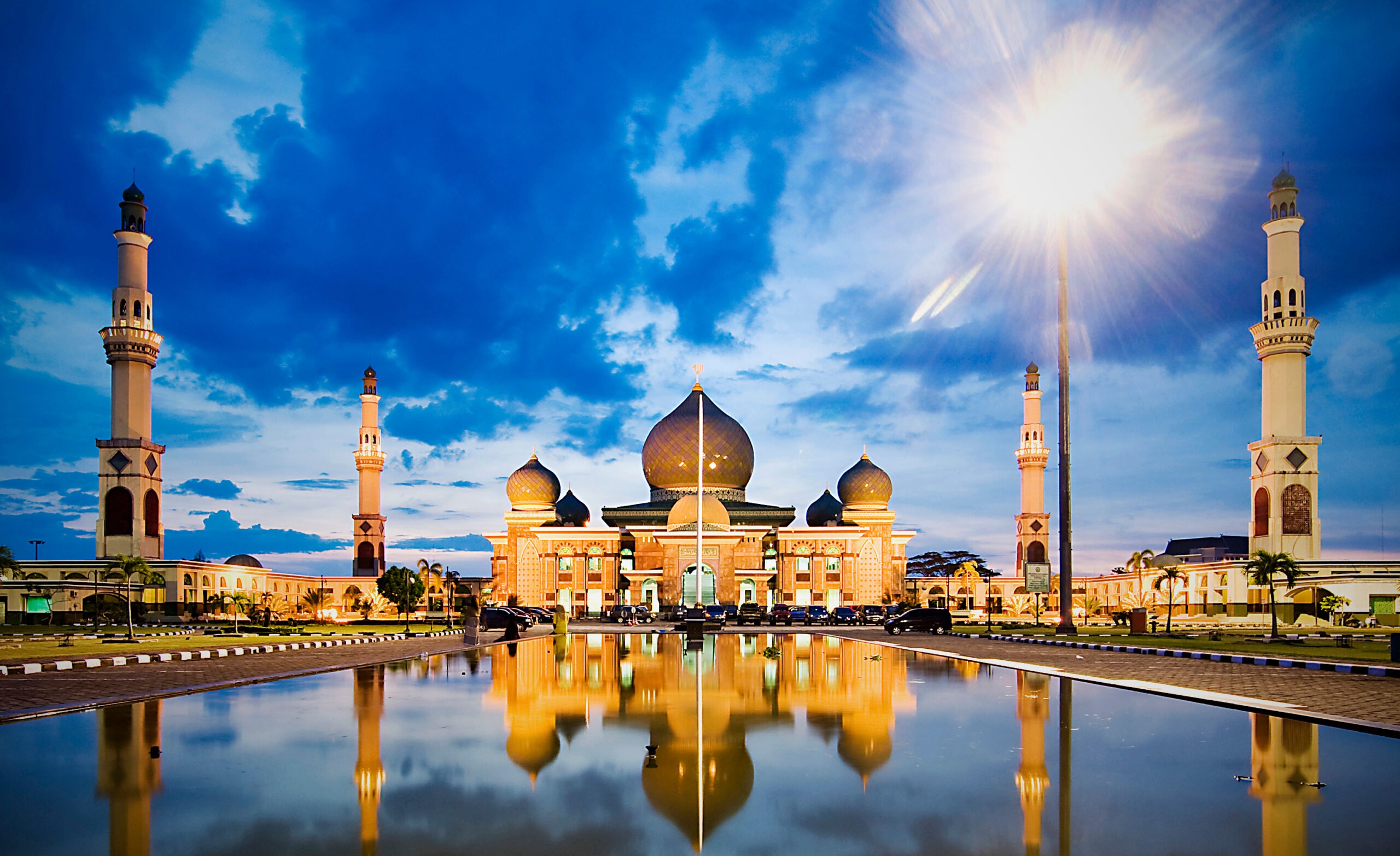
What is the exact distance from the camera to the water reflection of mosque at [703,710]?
21.4ft

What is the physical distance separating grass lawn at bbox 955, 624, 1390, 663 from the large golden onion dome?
3031 centimetres

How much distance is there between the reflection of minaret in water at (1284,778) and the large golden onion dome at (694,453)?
5793 centimetres

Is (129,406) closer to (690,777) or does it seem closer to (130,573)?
(130,573)

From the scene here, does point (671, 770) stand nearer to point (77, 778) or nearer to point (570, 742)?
point (570, 742)

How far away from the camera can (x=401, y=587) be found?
5228 cm

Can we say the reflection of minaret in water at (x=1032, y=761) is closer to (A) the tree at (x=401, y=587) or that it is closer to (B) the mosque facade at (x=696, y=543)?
(A) the tree at (x=401, y=587)

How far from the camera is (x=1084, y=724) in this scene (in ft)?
31.5

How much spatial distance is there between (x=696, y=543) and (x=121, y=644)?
39456 mm

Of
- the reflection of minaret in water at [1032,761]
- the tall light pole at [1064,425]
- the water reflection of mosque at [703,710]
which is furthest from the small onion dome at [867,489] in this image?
the reflection of minaret in water at [1032,761]

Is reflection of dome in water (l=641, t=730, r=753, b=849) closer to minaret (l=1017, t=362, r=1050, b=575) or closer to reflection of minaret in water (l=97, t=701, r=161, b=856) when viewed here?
reflection of minaret in water (l=97, t=701, r=161, b=856)

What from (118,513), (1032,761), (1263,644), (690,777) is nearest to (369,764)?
(690,777)

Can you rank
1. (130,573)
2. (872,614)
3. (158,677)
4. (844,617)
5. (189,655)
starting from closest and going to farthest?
(158,677)
(189,655)
(130,573)
(844,617)
(872,614)

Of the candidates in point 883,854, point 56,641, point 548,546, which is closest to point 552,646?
point 56,641

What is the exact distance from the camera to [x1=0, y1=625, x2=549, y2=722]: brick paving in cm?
1163
